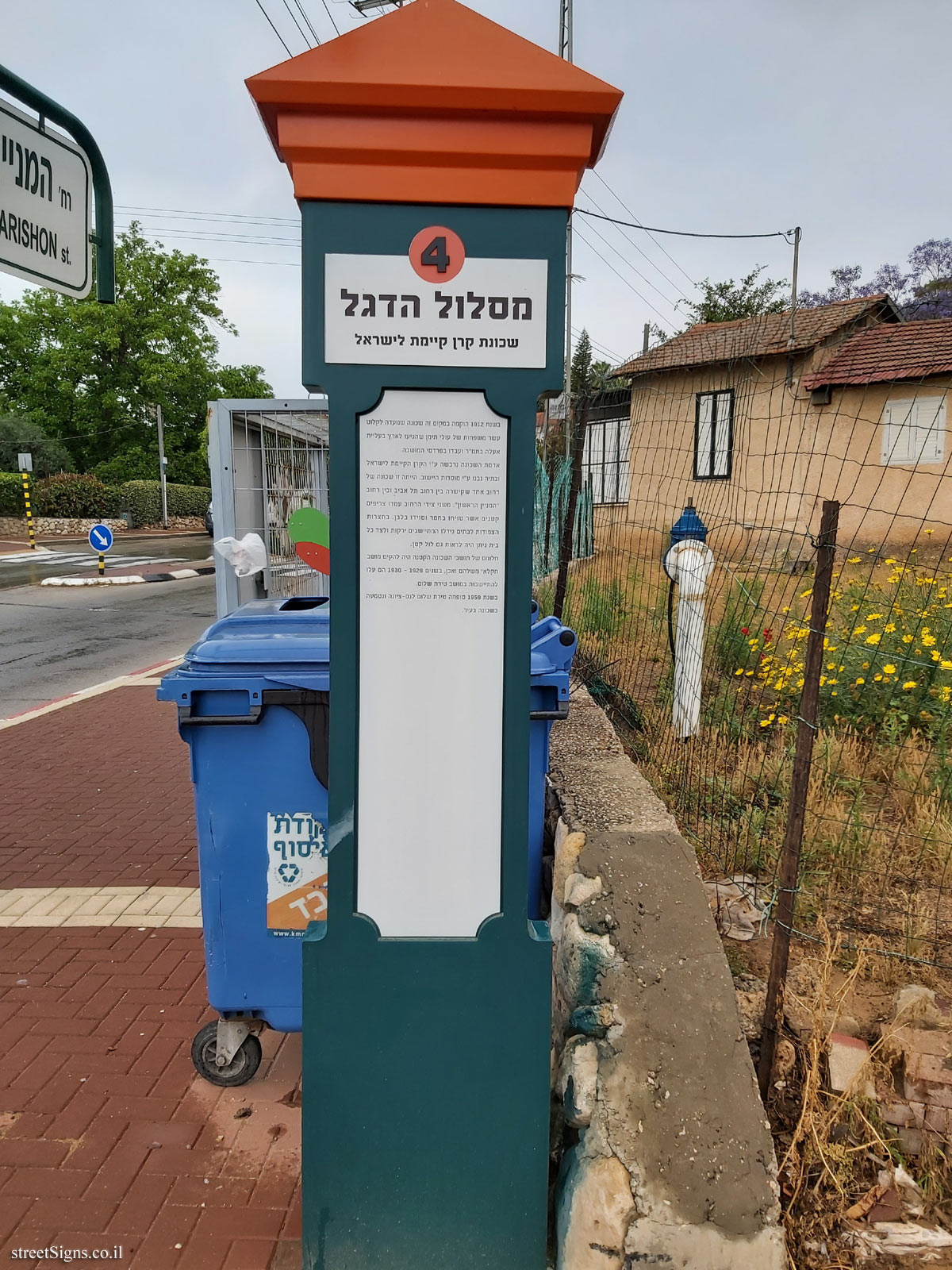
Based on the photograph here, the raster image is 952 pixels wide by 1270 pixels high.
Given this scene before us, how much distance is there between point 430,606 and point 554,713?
30.4 inches

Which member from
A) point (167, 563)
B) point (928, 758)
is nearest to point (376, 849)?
point (928, 758)

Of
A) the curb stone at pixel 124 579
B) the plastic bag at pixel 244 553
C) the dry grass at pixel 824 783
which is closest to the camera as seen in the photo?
the dry grass at pixel 824 783

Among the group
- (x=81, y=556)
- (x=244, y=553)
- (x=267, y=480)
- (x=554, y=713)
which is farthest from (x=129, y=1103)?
(x=81, y=556)

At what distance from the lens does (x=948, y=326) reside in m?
14.6

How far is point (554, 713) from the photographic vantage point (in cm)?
255

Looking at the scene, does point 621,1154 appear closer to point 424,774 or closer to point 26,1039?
point 424,774

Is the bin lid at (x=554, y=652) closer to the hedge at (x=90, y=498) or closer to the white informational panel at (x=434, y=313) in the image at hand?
the white informational panel at (x=434, y=313)

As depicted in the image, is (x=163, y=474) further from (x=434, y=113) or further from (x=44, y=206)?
(x=434, y=113)

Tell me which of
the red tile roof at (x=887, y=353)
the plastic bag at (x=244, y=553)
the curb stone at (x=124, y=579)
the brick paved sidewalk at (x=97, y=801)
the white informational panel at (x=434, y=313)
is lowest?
the brick paved sidewalk at (x=97, y=801)

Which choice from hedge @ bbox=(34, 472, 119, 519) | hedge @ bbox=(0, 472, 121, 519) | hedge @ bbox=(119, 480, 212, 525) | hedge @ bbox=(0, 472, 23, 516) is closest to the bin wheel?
hedge @ bbox=(0, 472, 121, 519)

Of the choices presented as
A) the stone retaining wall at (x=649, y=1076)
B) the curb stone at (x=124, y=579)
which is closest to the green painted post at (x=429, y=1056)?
the stone retaining wall at (x=649, y=1076)

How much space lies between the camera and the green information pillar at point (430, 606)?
1747 millimetres

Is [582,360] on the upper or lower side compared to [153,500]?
upper

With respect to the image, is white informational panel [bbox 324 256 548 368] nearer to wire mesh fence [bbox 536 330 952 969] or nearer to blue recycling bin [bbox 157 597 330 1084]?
blue recycling bin [bbox 157 597 330 1084]
